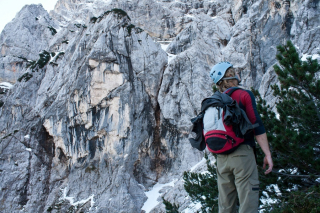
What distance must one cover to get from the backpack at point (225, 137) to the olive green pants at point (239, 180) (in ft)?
0.36

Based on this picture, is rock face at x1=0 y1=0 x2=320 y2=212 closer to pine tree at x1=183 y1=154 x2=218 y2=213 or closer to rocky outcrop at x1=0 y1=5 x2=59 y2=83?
rocky outcrop at x1=0 y1=5 x2=59 y2=83

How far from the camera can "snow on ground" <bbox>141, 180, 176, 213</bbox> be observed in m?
25.2

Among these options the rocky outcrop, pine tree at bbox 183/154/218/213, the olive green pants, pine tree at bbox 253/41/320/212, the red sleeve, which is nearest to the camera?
the olive green pants

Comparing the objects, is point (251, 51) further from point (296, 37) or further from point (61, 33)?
point (61, 33)

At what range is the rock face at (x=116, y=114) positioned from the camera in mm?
27312

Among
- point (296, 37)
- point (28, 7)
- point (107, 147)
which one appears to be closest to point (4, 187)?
point (107, 147)

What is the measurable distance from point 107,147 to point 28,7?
158ft

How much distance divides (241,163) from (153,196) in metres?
26.4

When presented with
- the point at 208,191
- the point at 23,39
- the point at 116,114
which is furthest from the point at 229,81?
the point at 23,39

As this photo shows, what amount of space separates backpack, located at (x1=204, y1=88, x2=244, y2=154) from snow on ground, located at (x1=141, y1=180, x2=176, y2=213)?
24.7m

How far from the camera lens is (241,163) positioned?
99.8 inches

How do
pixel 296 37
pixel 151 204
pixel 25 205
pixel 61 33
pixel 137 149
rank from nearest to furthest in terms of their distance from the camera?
pixel 296 37
pixel 151 204
pixel 25 205
pixel 137 149
pixel 61 33

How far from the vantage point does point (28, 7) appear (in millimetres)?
55594

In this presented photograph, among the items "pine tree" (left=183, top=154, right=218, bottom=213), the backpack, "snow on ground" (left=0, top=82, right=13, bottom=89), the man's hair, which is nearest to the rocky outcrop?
"snow on ground" (left=0, top=82, right=13, bottom=89)
